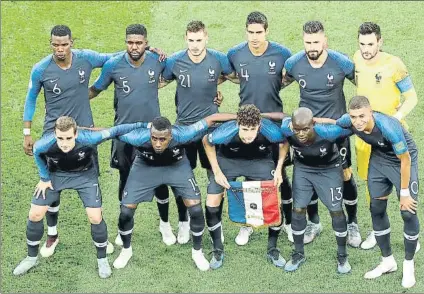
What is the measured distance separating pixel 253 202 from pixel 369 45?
202 centimetres

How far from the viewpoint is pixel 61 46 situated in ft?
35.3

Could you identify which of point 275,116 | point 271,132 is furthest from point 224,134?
point 275,116

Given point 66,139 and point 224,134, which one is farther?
point 224,134

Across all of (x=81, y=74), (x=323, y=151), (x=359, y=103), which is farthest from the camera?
(x=81, y=74)

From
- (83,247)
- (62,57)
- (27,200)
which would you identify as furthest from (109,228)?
(62,57)

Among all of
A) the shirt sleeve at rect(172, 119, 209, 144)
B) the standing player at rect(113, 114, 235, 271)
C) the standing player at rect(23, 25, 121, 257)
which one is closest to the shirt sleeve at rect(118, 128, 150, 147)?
the standing player at rect(113, 114, 235, 271)

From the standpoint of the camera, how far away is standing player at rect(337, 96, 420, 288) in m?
9.77

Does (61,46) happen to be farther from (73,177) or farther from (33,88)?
(73,177)

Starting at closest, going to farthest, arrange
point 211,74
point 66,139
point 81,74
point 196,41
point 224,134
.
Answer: point 66,139 < point 224,134 < point 196,41 < point 211,74 < point 81,74

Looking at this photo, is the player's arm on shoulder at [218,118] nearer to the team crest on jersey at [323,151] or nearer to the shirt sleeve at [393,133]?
the team crest on jersey at [323,151]

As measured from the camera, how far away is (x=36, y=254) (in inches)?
432

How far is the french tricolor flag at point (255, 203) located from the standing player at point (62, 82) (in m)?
1.85

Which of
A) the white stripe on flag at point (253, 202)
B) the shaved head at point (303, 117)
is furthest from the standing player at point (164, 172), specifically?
the shaved head at point (303, 117)

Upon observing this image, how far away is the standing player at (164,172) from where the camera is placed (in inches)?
→ 412
